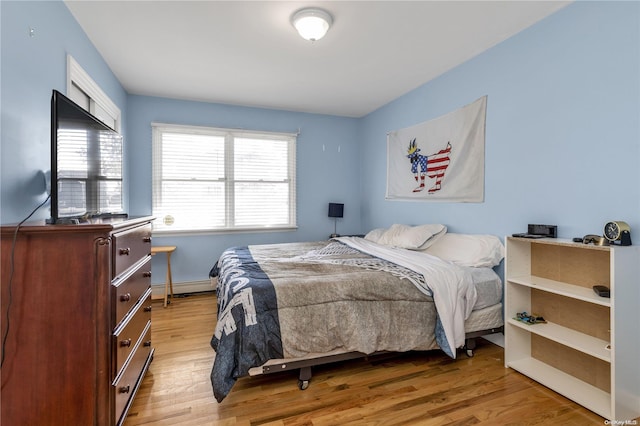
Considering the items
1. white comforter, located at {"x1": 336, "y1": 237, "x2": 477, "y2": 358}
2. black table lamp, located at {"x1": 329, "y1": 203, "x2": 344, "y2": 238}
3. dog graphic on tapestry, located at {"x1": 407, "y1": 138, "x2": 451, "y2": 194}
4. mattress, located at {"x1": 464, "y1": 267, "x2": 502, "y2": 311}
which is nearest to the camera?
white comforter, located at {"x1": 336, "y1": 237, "x2": 477, "y2": 358}

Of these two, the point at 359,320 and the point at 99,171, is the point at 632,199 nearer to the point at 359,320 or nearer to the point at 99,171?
the point at 359,320

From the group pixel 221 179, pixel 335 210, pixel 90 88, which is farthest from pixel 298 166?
pixel 90 88

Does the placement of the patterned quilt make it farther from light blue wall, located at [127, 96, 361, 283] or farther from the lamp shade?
the lamp shade

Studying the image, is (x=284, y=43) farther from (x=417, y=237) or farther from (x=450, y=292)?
(x=450, y=292)

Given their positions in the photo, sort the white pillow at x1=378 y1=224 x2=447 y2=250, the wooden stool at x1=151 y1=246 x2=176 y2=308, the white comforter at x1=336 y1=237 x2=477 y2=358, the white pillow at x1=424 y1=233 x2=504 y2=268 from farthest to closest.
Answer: the wooden stool at x1=151 y1=246 x2=176 y2=308 < the white pillow at x1=378 y1=224 x2=447 y2=250 < the white pillow at x1=424 y1=233 x2=504 y2=268 < the white comforter at x1=336 y1=237 x2=477 y2=358

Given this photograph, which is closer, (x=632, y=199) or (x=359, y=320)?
(x=632, y=199)

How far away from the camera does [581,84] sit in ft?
6.81

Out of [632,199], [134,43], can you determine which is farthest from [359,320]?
[134,43]

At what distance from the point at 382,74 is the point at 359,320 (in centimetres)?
264

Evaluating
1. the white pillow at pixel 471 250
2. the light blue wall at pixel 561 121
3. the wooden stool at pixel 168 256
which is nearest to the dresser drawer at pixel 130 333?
the wooden stool at pixel 168 256

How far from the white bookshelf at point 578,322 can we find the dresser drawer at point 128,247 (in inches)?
98.1

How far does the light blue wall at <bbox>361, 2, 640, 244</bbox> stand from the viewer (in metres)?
1.86

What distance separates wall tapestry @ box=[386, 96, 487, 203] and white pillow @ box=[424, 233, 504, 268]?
393 mm

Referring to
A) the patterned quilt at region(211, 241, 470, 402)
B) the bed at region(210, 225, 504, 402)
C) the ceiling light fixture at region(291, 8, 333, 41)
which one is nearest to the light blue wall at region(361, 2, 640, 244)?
the bed at region(210, 225, 504, 402)
